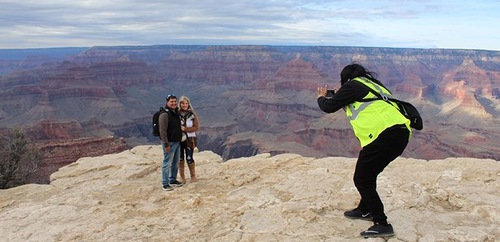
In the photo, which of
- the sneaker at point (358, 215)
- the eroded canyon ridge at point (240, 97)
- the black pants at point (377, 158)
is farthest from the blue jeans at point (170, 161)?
the eroded canyon ridge at point (240, 97)

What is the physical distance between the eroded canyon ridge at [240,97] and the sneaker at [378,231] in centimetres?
2985

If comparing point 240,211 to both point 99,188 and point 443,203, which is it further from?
point 99,188

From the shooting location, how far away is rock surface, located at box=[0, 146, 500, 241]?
4.67m

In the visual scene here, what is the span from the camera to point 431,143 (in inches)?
2368

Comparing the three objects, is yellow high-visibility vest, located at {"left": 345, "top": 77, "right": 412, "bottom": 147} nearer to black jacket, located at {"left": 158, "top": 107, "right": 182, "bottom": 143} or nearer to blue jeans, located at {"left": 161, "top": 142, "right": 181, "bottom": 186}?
black jacket, located at {"left": 158, "top": 107, "right": 182, "bottom": 143}

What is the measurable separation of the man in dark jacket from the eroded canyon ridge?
26.1 metres

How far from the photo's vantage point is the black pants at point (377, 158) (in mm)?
3818

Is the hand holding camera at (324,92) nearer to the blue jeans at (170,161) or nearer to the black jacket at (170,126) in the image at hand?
the black jacket at (170,126)

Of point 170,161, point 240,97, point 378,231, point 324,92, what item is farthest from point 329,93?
point 240,97

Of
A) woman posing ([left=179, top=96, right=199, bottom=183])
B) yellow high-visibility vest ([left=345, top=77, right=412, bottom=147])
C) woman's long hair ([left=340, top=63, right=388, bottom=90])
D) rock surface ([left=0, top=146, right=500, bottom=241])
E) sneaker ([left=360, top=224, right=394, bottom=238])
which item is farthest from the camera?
woman posing ([left=179, top=96, right=199, bottom=183])

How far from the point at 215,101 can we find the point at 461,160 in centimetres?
11460

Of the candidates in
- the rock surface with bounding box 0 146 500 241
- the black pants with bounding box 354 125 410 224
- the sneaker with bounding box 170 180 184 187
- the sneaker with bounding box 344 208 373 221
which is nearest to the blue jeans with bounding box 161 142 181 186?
the sneaker with bounding box 170 180 184 187

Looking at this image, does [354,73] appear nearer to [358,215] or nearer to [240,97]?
[358,215]

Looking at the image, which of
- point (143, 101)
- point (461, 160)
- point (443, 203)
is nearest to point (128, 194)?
point (443, 203)
